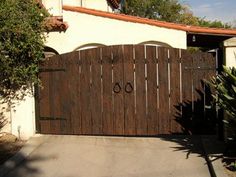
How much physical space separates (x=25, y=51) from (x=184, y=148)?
13.1ft

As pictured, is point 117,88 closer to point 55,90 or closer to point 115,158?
point 55,90

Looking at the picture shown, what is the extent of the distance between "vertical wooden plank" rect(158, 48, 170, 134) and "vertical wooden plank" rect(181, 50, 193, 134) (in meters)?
0.32

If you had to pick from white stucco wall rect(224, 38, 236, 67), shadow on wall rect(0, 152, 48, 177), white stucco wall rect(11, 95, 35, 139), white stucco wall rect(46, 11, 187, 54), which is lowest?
shadow on wall rect(0, 152, 48, 177)

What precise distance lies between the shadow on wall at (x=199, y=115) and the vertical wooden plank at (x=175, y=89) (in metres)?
0.05

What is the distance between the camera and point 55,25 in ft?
41.8

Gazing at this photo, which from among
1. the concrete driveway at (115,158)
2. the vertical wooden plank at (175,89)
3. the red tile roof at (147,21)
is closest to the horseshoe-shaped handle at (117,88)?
the concrete driveway at (115,158)

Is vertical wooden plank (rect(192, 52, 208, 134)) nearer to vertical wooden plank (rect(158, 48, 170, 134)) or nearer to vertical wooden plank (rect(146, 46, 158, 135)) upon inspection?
vertical wooden plank (rect(158, 48, 170, 134))

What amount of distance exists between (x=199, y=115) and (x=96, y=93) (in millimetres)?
2397

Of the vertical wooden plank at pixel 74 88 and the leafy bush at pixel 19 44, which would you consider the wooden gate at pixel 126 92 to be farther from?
the leafy bush at pixel 19 44

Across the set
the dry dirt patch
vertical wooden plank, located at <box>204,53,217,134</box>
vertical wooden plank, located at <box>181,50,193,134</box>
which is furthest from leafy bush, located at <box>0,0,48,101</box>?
vertical wooden plank, located at <box>204,53,217,134</box>

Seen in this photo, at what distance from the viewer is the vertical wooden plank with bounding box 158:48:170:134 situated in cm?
1079

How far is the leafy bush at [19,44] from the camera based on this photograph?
9.87 metres

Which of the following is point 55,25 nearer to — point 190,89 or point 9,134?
point 9,134

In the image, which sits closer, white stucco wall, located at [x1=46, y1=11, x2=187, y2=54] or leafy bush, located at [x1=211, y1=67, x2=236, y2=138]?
leafy bush, located at [x1=211, y1=67, x2=236, y2=138]
